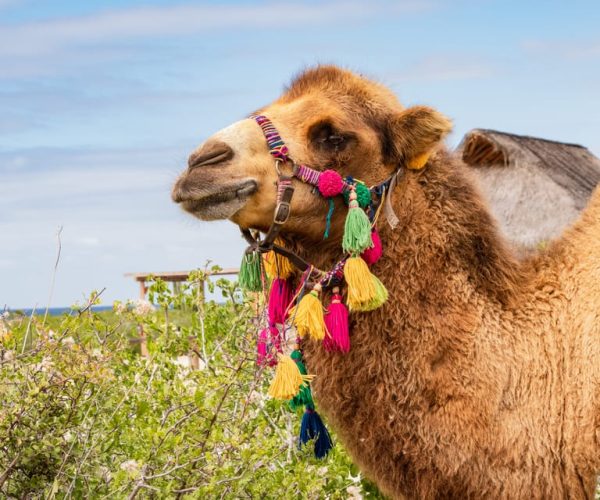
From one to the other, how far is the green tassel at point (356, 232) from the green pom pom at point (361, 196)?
0.07m

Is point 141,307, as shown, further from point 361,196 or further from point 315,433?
point 361,196

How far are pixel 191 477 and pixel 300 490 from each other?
0.66 metres

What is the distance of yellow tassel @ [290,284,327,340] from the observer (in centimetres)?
412

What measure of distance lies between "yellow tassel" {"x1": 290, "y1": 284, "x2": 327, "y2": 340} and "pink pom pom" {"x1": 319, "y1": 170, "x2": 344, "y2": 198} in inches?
16.7

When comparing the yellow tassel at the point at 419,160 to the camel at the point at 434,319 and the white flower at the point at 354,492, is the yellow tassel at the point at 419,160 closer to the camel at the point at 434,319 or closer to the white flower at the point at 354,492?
the camel at the point at 434,319

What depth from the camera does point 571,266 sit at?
14.2 ft

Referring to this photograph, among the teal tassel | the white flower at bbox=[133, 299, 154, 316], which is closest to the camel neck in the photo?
the teal tassel

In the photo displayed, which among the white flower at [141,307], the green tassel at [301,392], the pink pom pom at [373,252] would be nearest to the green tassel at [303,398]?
the green tassel at [301,392]

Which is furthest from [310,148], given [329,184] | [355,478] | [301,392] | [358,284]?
[355,478]

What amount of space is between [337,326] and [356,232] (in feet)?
1.38

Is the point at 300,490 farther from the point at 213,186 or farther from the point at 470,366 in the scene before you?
the point at 213,186

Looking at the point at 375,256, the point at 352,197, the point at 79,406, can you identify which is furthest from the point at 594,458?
the point at 79,406

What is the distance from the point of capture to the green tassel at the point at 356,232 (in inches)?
161

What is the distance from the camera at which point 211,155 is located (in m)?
4.06
